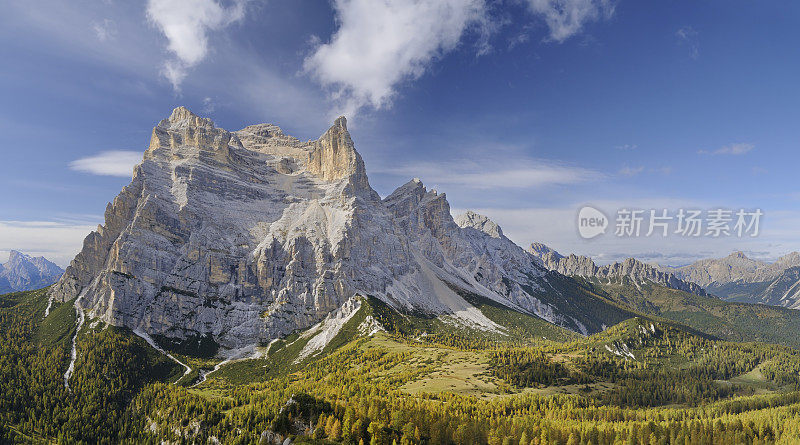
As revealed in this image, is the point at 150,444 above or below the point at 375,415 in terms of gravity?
below

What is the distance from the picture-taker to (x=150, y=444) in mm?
199125

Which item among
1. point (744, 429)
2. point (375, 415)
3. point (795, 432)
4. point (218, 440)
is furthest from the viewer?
point (218, 440)

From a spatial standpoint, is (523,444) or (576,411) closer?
(523,444)

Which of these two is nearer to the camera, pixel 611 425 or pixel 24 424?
pixel 611 425

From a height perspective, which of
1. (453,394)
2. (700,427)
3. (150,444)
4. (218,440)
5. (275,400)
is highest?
(700,427)

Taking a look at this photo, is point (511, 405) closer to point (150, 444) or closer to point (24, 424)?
point (150, 444)

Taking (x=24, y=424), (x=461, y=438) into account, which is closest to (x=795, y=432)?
(x=461, y=438)

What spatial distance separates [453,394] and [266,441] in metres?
104

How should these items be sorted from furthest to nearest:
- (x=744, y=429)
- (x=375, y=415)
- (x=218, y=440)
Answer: (x=218, y=440)
(x=744, y=429)
(x=375, y=415)

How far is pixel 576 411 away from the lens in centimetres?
18175

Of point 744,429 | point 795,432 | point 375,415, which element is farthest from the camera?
point 744,429

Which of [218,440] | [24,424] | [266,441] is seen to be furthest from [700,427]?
[24,424]

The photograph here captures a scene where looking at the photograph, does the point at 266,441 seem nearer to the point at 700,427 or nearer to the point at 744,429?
the point at 700,427

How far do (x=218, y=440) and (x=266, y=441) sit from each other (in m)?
74.9
